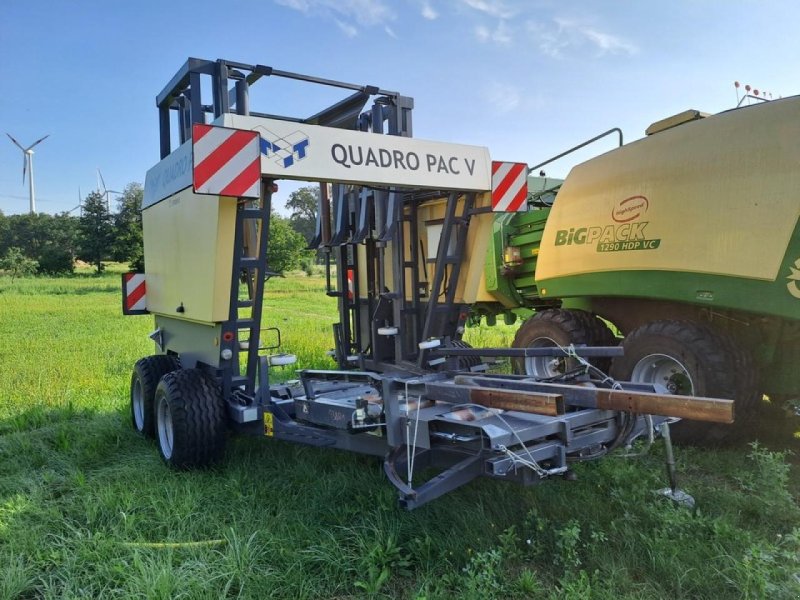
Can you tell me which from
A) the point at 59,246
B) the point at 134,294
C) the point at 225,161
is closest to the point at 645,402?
the point at 225,161

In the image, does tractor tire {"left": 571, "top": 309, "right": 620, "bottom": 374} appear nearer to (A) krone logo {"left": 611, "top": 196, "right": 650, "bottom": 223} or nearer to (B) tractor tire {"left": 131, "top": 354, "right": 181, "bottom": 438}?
(A) krone logo {"left": 611, "top": 196, "right": 650, "bottom": 223}

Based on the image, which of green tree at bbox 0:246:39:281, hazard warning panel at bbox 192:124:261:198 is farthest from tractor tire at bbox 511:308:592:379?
green tree at bbox 0:246:39:281

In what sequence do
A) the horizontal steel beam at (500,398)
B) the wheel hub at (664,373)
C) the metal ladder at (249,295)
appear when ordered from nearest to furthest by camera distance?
the horizontal steel beam at (500,398), the metal ladder at (249,295), the wheel hub at (664,373)

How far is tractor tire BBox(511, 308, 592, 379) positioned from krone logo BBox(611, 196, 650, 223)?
1148 millimetres

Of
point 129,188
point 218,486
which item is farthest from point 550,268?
point 129,188

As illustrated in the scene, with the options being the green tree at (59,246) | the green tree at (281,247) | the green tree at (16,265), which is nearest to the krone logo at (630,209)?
the green tree at (281,247)

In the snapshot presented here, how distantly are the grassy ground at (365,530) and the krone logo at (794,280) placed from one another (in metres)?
1.11

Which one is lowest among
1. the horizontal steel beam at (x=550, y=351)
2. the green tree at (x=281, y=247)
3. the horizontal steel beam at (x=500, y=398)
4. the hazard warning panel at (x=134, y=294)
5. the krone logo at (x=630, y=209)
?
the horizontal steel beam at (x=500, y=398)

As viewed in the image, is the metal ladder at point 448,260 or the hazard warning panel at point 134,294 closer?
the metal ladder at point 448,260

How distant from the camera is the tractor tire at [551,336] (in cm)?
578

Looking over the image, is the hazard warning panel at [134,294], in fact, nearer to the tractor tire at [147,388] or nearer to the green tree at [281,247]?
the tractor tire at [147,388]

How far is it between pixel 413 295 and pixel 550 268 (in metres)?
1.61

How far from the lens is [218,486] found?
13.2 feet

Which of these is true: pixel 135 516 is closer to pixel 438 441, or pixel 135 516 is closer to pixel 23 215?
pixel 438 441
